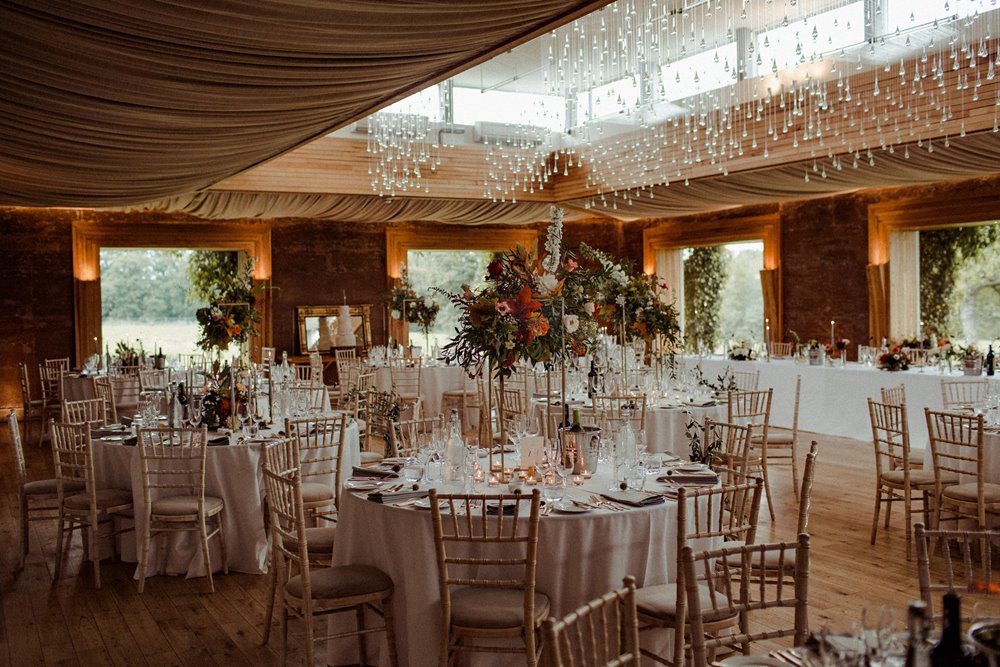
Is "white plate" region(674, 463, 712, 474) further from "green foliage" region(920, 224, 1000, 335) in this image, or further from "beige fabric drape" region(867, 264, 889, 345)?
"green foliage" region(920, 224, 1000, 335)

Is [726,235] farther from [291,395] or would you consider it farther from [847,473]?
[291,395]

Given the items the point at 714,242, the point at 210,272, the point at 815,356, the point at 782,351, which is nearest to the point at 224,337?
the point at 815,356

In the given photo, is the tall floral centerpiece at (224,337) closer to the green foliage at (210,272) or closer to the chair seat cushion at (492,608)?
the chair seat cushion at (492,608)

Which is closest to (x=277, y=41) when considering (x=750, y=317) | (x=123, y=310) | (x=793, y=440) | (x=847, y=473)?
(x=793, y=440)

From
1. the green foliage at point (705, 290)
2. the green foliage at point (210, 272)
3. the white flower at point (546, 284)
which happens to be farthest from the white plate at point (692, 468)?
the green foliage at point (210, 272)

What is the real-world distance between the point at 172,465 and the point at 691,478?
11.4 ft

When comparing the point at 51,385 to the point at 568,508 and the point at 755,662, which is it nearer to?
the point at 568,508

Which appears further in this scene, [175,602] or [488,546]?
[175,602]

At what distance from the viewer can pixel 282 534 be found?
4207 millimetres

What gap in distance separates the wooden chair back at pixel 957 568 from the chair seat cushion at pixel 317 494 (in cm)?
342

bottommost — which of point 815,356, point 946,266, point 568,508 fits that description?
point 568,508

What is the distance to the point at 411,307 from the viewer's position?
14.5 m

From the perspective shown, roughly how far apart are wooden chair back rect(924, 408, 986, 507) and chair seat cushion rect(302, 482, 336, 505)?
380 centimetres

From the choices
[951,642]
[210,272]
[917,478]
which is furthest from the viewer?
[210,272]
